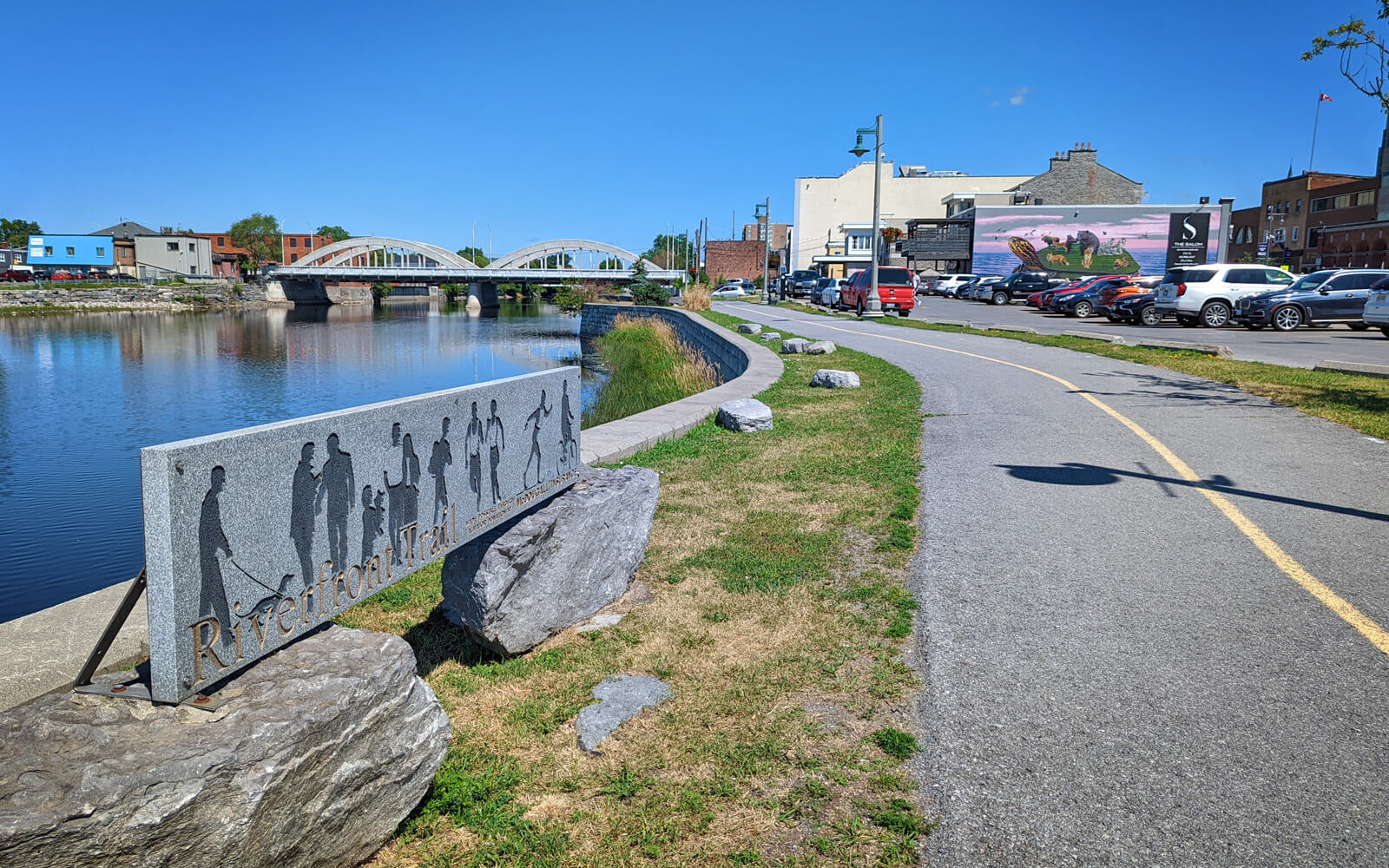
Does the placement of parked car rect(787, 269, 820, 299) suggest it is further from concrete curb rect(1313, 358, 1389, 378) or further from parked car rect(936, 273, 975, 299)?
concrete curb rect(1313, 358, 1389, 378)

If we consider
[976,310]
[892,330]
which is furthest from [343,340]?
[976,310]

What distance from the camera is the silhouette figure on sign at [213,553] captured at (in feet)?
8.42

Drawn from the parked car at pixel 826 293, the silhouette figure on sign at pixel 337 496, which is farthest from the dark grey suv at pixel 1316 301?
the silhouette figure on sign at pixel 337 496

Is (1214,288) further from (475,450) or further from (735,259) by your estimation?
(735,259)

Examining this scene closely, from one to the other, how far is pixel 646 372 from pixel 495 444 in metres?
20.4

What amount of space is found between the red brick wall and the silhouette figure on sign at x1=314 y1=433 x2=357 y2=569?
115 meters

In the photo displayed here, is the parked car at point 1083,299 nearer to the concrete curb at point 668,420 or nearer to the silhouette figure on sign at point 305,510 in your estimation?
the concrete curb at point 668,420

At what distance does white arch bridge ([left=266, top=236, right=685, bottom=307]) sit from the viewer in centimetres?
8981

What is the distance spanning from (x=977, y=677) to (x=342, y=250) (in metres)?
117

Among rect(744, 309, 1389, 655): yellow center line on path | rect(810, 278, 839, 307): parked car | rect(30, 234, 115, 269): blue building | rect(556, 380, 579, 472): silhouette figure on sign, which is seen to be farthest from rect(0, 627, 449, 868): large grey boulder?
rect(30, 234, 115, 269): blue building

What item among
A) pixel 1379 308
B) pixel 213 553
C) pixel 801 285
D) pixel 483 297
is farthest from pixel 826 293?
pixel 483 297

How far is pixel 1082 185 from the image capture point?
246ft

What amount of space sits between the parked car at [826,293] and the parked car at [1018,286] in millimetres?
8741

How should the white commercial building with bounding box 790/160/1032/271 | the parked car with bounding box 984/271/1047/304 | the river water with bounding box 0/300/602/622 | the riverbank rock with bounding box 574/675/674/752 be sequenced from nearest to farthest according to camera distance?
the riverbank rock with bounding box 574/675/674/752 < the river water with bounding box 0/300/602/622 < the parked car with bounding box 984/271/1047/304 < the white commercial building with bounding box 790/160/1032/271
